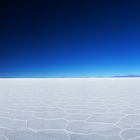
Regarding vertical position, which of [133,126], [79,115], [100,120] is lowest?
[133,126]

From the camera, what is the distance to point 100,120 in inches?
120

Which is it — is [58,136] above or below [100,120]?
below

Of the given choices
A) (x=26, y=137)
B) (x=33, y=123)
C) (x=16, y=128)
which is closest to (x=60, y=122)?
(x=33, y=123)

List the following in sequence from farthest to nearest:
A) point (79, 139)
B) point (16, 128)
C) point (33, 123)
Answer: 1. point (33, 123)
2. point (16, 128)
3. point (79, 139)

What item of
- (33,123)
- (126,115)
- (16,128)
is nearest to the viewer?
(16,128)

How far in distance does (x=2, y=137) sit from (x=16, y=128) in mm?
378

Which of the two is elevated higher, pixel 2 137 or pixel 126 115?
pixel 126 115

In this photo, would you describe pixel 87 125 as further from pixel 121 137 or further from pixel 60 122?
pixel 121 137

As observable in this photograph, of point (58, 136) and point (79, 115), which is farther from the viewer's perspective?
point (79, 115)

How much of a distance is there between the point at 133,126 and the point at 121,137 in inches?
18.6

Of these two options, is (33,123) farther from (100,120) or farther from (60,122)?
(100,120)

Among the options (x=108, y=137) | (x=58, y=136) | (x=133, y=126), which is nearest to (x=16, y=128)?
(x=58, y=136)

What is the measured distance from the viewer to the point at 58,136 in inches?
92.9

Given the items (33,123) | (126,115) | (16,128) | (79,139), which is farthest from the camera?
(126,115)
